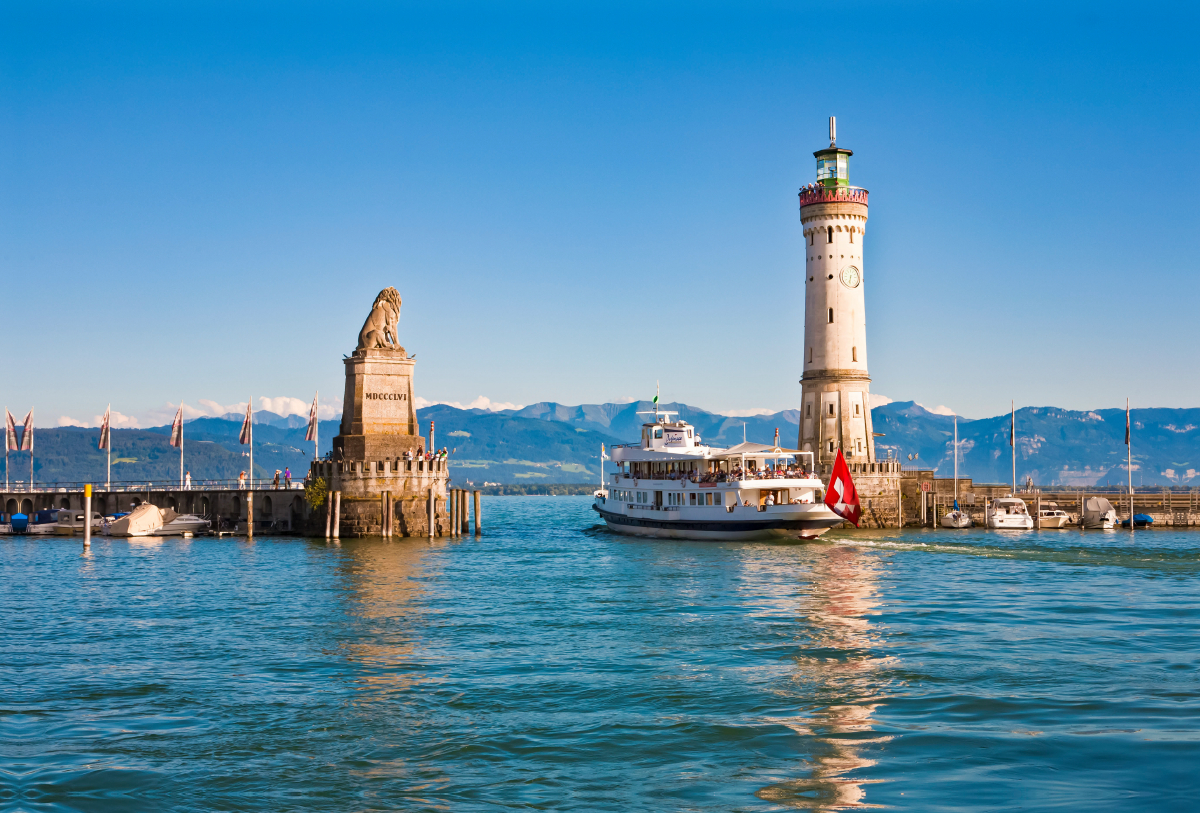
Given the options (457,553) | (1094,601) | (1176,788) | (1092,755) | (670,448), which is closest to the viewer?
(1176,788)

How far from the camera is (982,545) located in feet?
237

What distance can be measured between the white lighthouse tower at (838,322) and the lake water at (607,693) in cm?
4178

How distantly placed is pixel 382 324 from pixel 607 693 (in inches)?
2351

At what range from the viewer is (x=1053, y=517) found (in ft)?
309

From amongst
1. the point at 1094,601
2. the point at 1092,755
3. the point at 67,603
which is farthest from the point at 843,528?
the point at 1092,755

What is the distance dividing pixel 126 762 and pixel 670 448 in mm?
67251

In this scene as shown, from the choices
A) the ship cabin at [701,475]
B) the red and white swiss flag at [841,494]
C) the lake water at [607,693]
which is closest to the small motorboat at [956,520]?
the ship cabin at [701,475]

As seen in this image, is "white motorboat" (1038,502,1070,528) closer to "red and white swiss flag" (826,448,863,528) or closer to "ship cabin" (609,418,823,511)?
"ship cabin" (609,418,823,511)

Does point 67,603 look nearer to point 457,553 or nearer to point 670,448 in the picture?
point 457,553

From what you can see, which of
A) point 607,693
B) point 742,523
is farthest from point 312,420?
point 607,693

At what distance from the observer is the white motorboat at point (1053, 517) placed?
3693 inches

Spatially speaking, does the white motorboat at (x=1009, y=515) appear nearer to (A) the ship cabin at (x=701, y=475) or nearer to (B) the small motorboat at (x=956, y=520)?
(B) the small motorboat at (x=956, y=520)

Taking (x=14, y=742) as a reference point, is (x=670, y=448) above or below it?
above

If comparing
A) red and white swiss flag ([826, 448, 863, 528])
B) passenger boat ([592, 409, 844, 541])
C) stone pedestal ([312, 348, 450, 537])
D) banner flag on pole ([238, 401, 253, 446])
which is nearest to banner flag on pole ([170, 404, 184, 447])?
banner flag on pole ([238, 401, 253, 446])
